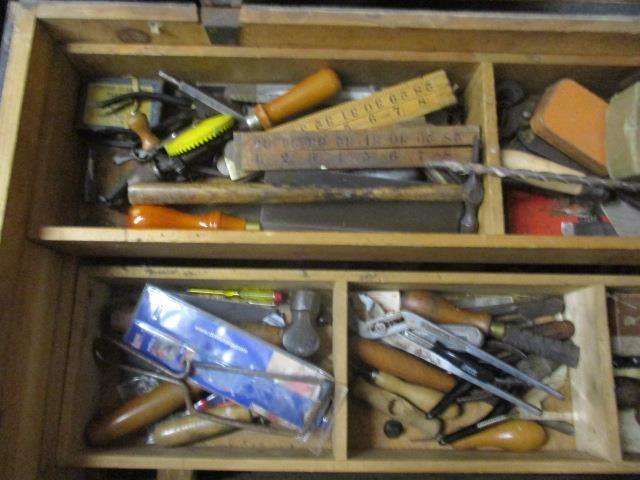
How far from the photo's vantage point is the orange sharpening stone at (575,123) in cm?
85

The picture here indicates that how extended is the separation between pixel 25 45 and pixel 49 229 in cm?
27

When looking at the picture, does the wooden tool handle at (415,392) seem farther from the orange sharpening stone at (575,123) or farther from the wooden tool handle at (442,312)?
the orange sharpening stone at (575,123)

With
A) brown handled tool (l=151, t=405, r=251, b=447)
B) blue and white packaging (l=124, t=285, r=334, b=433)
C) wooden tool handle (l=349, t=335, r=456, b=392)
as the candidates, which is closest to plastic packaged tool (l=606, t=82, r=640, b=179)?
wooden tool handle (l=349, t=335, r=456, b=392)

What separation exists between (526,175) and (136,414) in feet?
2.46

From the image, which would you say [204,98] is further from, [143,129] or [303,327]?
[303,327]

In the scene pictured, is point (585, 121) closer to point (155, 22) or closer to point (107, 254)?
point (155, 22)

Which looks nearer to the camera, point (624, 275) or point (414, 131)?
point (414, 131)

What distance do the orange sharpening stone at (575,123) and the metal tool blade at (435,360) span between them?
1.30 ft

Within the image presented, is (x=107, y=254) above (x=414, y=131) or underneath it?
underneath

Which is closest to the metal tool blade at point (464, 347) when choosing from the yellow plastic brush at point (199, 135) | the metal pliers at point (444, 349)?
the metal pliers at point (444, 349)

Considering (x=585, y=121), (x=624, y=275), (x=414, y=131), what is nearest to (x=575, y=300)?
(x=624, y=275)

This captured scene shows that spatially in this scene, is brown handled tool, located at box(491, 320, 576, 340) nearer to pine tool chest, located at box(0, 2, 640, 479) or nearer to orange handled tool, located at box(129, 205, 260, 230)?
pine tool chest, located at box(0, 2, 640, 479)

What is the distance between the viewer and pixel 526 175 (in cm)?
85

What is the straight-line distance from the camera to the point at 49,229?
786 mm
